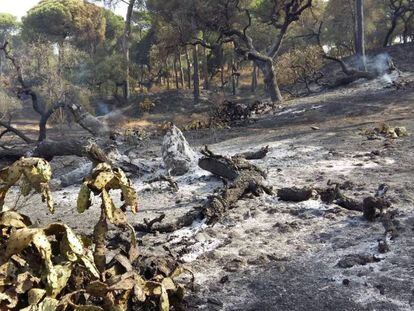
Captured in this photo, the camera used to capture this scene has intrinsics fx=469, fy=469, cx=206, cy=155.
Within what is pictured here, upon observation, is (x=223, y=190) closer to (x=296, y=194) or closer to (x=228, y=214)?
(x=228, y=214)

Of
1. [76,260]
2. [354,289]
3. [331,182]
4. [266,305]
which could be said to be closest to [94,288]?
[76,260]

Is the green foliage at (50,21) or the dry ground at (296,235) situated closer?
the dry ground at (296,235)

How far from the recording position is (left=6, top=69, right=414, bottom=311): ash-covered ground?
3671 millimetres

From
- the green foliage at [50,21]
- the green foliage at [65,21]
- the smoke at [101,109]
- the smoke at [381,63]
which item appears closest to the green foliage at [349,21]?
the smoke at [381,63]

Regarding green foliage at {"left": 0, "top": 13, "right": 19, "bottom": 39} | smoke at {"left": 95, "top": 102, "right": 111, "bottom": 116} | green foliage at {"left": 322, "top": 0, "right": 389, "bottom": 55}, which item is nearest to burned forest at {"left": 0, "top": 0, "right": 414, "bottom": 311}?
smoke at {"left": 95, "top": 102, "right": 111, "bottom": 116}

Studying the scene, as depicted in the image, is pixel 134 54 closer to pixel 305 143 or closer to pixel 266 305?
pixel 305 143

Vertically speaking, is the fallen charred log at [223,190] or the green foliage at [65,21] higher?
the green foliage at [65,21]

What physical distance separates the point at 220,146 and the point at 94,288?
8.60 meters

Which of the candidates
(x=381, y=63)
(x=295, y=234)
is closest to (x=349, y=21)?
(x=381, y=63)

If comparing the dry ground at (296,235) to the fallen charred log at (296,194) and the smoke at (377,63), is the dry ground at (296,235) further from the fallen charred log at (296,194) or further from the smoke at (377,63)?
the smoke at (377,63)

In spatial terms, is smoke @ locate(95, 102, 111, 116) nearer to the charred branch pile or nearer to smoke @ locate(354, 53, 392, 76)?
smoke @ locate(354, 53, 392, 76)

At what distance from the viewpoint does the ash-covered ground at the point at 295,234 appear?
3671mm

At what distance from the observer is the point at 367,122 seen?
39.7ft

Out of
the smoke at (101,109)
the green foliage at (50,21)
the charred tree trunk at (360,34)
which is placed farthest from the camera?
the green foliage at (50,21)
